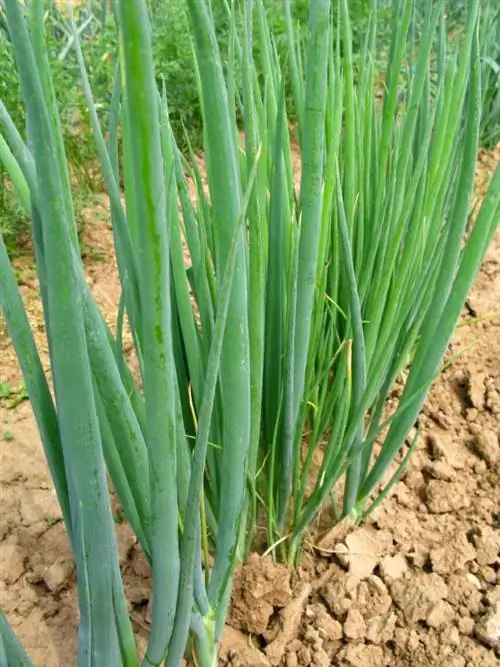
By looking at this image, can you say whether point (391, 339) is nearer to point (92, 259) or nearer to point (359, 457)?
point (359, 457)

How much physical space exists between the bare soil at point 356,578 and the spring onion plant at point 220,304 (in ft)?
0.20

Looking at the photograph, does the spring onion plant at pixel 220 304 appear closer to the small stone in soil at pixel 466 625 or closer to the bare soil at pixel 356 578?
the bare soil at pixel 356 578

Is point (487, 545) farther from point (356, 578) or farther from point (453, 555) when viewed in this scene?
point (356, 578)

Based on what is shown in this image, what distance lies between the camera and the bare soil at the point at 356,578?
2.99ft

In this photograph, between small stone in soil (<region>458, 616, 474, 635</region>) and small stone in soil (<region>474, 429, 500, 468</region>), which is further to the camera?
small stone in soil (<region>474, 429, 500, 468</region>)

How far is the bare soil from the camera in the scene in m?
0.91

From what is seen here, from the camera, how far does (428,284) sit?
37.8 inches

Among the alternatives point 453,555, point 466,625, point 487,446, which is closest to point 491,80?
point 487,446

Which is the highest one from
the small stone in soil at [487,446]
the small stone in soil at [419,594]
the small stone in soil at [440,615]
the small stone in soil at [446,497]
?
the small stone in soil at [487,446]

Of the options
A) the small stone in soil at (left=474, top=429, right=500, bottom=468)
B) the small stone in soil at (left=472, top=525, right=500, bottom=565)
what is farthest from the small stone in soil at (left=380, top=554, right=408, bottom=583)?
the small stone in soil at (left=474, top=429, right=500, bottom=468)

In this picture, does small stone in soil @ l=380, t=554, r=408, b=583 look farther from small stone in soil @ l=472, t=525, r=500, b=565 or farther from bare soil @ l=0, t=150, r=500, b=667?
small stone in soil @ l=472, t=525, r=500, b=565

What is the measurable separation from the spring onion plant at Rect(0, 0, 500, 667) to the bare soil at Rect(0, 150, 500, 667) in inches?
2.4

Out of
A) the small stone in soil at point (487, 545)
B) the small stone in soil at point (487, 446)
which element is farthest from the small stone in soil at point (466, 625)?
the small stone in soil at point (487, 446)

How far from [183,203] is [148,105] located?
39 cm
